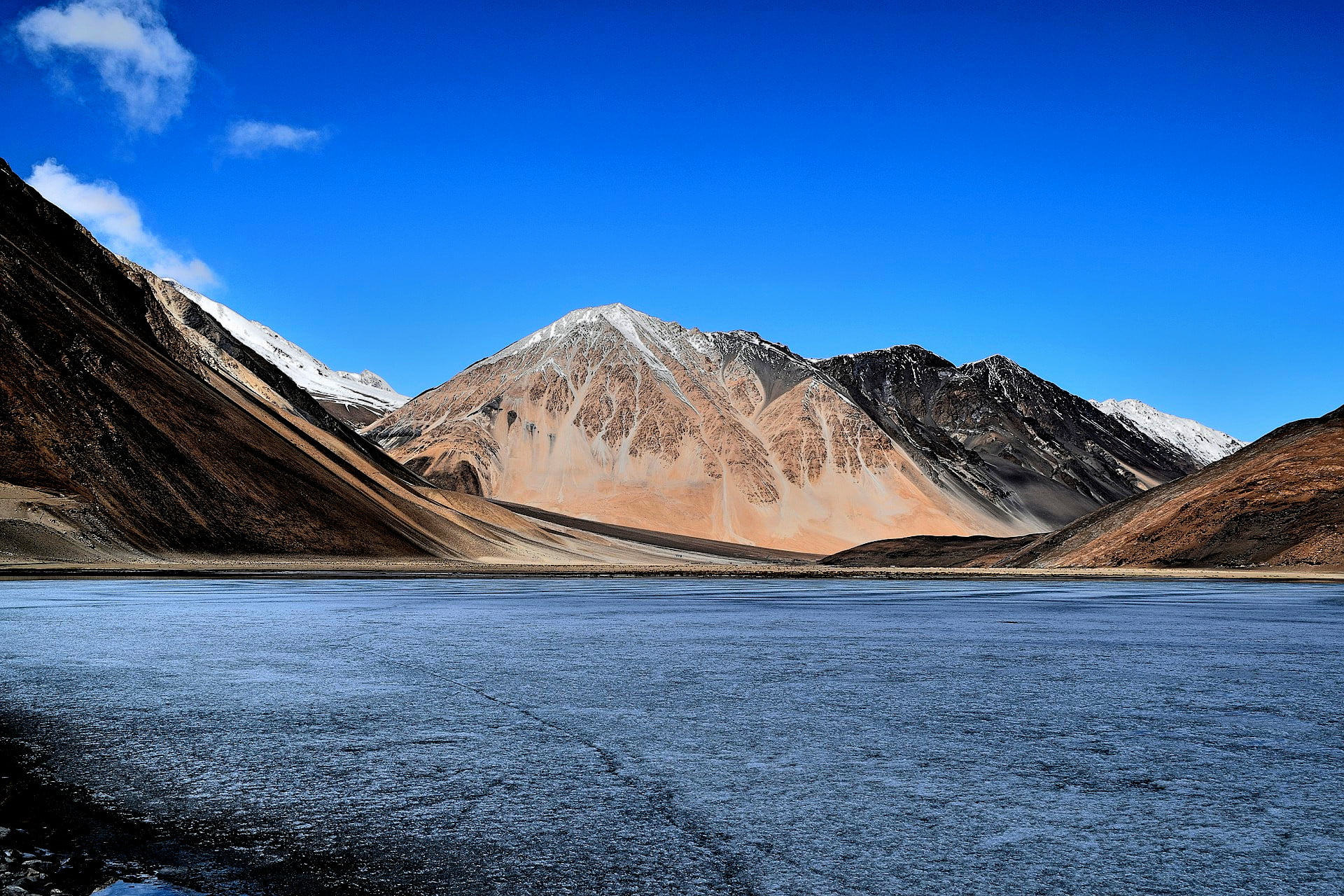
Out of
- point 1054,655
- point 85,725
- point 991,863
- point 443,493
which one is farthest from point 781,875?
point 443,493

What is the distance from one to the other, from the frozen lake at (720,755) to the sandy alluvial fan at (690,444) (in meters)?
113

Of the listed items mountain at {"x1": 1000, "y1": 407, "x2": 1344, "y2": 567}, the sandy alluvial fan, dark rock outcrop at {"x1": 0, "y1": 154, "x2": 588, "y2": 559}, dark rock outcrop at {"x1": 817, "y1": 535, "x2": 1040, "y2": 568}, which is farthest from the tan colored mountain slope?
mountain at {"x1": 1000, "y1": 407, "x2": 1344, "y2": 567}

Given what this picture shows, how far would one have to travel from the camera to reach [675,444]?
438 ft

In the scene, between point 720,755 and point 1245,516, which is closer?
point 720,755

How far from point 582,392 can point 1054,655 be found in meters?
133

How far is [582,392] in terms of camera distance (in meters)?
141

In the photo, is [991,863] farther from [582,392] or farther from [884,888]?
[582,392]

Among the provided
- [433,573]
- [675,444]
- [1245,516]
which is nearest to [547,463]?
[675,444]

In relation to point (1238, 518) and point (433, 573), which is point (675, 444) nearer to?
point (1238, 518)

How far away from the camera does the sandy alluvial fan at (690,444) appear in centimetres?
12581

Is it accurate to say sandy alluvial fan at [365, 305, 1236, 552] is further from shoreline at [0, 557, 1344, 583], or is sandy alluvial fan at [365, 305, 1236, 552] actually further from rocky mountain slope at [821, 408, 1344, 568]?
shoreline at [0, 557, 1344, 583]

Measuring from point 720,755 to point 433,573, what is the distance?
38.7 metres

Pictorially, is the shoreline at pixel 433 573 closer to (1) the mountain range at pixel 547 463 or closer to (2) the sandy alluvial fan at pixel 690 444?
(1) the mountain range at pixel 547 463

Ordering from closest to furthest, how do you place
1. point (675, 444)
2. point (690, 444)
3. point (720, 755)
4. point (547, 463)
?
1. point (720, 755)
2. point (547, 463)
3. point (690, 444)
4. point (675, 444)
